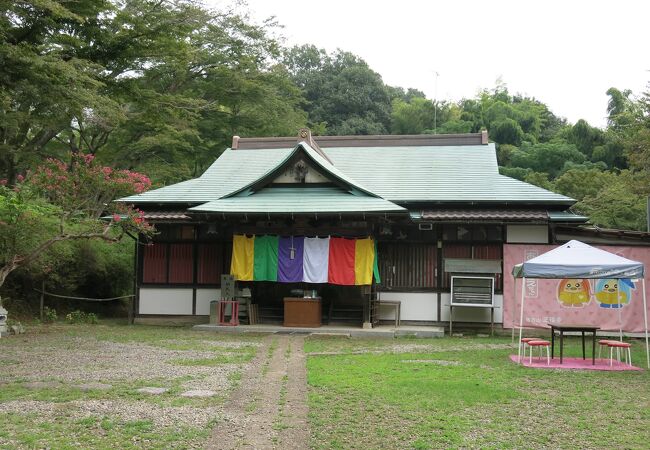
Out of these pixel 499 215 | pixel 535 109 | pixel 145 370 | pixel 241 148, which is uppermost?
pixel 535 109

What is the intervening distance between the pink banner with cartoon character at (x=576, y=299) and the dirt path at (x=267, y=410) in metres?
8.03

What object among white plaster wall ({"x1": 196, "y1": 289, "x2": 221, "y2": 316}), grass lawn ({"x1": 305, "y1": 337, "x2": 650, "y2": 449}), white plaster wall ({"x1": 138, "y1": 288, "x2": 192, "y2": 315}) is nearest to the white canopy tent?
grass lawn ({"x1": 305, "y1": 337, "x2": 650, "y2": 449})

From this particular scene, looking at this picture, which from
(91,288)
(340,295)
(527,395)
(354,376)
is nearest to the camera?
(527,395)

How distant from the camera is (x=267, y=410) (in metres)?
7.64

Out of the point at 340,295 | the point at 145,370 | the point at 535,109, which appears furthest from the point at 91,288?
the point at 535,109

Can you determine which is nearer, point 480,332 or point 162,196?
point 480,332

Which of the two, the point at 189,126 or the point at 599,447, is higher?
the point at 189,126

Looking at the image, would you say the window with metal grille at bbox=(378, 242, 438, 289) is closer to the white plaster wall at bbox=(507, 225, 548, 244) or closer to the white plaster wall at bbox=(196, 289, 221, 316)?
the white plaster wall at bbox=(507, 225, 548, 244)

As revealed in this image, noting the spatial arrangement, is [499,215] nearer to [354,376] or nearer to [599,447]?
[354,376]

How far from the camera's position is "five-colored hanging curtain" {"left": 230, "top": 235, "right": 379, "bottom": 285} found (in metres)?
16.5

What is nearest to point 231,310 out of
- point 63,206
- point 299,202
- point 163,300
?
point 163,300

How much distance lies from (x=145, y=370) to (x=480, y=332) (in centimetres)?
1009

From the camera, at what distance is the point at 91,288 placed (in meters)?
21.3

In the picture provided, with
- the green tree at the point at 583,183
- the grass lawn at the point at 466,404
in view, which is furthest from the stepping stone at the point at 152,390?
the green tree at the point at 583,183
